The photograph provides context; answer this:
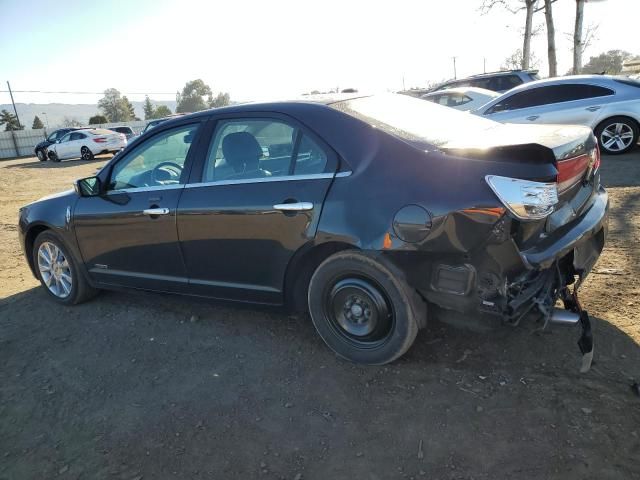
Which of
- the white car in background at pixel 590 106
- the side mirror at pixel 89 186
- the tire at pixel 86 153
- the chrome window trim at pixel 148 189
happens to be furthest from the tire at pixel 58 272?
the tire at pixel 86 153

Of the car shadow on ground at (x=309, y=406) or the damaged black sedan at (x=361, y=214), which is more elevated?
the damaged black sedan at (x=361, y=214)

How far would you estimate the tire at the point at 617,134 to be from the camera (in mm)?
9211

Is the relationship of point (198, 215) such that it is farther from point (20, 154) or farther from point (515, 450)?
point (20, 154)

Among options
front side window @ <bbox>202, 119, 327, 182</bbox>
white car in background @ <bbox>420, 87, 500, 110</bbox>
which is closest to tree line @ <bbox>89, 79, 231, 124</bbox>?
white car in background @ <bbox>420, 87, 500, 110</bbox>

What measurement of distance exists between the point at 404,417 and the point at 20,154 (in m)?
42.6

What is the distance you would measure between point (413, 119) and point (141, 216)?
7.08 ft

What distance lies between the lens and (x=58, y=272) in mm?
4805

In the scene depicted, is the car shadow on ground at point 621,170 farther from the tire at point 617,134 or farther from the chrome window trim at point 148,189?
the chrome window trim at point 148,189

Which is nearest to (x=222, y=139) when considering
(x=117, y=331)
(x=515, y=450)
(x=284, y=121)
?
(x=284, y=121)

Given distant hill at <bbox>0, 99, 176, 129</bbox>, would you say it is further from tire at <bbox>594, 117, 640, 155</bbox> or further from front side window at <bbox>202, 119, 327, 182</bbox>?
front side window at <bbox>202, 119, 327, 182</bbox>

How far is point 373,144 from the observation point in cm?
301

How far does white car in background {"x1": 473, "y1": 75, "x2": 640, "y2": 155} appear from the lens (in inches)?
356

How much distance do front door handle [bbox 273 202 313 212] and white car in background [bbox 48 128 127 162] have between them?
892 inches

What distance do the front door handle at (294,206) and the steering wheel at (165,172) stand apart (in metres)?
1.02
